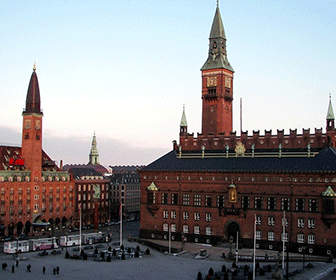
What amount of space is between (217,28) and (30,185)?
54422 millimetres

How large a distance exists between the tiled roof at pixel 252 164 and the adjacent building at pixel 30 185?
90.4 feet

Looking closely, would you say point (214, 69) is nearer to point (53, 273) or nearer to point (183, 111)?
→ point (183, 111)

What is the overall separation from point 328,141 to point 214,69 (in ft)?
108

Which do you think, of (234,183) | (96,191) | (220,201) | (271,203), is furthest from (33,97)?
(271,203)

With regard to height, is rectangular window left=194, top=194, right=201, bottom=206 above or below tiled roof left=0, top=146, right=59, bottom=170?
below

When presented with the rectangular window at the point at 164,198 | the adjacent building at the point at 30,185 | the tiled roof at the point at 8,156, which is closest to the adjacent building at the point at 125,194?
the adjacent building at the point at 30,185

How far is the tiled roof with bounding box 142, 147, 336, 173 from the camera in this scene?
88.5 m

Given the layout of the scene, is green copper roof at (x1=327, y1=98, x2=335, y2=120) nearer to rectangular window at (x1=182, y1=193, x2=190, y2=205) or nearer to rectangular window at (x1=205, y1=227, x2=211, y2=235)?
rectangular window at (x1=205, y1=227, x2=211, y2=235)

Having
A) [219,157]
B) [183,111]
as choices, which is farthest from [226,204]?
[183,111]

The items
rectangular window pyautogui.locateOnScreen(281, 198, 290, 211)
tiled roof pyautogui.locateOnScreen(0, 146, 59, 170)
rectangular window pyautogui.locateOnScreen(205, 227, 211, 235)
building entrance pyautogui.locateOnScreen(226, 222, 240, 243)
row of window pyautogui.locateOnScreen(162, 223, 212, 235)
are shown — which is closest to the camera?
rectangular window pyautogui.locateOnScreen(281, 198, 290, 211)

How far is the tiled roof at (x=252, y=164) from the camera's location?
88.5m

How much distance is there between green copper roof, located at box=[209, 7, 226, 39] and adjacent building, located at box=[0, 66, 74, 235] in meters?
41.6

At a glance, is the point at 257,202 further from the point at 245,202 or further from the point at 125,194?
the point at 125,194

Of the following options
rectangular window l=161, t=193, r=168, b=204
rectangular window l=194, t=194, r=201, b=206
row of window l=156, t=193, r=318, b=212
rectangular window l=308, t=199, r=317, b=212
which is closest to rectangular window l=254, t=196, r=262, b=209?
row of window l=156, t=193, r=318, b=212
